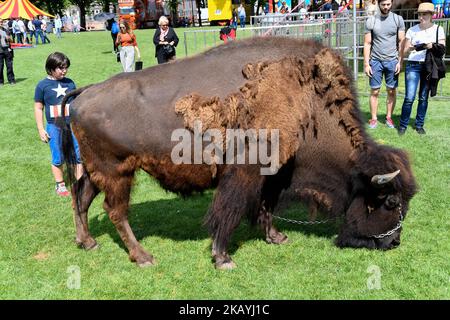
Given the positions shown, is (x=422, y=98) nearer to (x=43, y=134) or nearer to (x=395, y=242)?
(x=395, y=242)

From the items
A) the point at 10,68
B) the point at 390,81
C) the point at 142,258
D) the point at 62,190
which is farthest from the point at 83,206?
the point at 10,68

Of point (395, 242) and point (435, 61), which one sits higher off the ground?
point (435, 61)

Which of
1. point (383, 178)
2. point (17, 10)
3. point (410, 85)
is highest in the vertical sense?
point (17, 10)

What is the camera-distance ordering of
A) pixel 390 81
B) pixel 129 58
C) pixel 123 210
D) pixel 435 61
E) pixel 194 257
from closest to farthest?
pixel 123 210 → pixel 194 257 → pixel 435 61 → pixel 390 81 → pixel 129 58

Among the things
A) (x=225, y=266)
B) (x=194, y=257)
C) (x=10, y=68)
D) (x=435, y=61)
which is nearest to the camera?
(x=225, y=266)

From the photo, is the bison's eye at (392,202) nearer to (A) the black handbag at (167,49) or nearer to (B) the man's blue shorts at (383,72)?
(B) the man's blue shorts at (383,72)

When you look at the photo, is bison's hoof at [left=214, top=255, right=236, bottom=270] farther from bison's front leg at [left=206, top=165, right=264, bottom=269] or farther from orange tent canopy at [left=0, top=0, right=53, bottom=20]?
orange tent canopy at [left=0, top=0, right=53, bottom=20]

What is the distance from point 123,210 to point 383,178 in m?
2.42

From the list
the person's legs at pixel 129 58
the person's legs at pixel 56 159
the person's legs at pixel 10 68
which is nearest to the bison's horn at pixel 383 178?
the person's legs at pixel 56 159

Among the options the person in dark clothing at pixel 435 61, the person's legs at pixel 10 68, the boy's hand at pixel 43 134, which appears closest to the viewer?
the boy's hand at pixel 43 134

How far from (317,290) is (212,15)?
35820 millimetres

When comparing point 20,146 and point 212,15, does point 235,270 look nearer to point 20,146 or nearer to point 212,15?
point 20,146

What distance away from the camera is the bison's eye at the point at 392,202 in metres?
→ 4.09

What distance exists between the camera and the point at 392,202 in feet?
13.5
